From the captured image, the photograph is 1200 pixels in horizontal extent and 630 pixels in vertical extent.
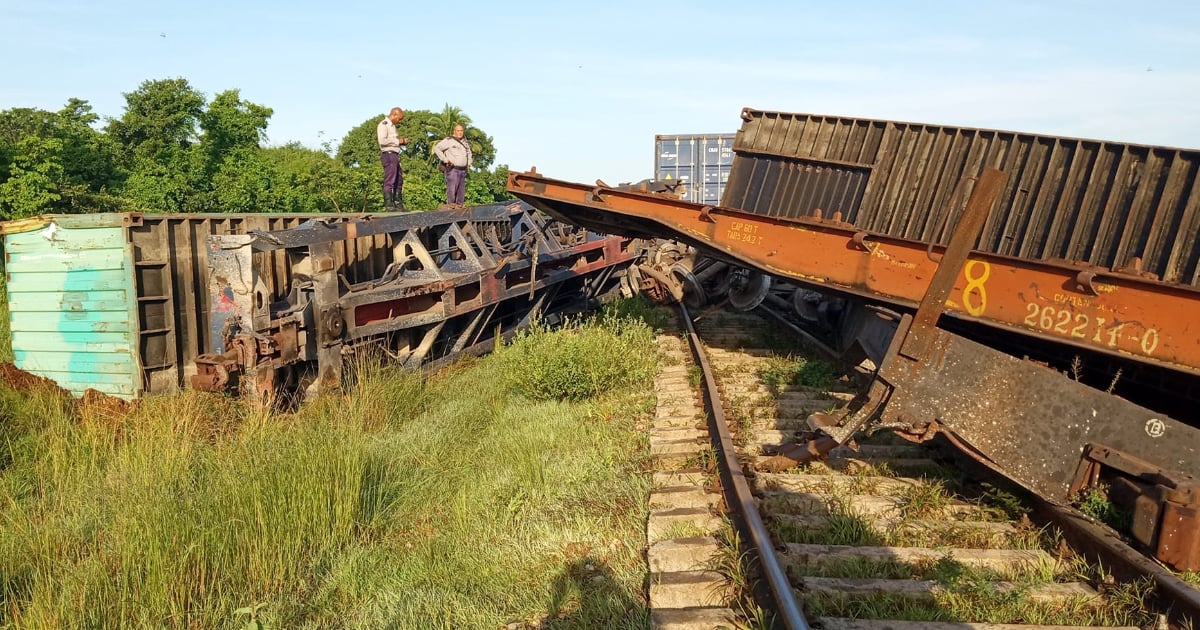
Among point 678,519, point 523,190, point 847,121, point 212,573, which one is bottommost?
point 212,573

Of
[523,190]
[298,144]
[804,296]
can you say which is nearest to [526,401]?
[523,190]

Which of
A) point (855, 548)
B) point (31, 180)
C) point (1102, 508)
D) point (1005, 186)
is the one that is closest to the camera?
point (855, 548)

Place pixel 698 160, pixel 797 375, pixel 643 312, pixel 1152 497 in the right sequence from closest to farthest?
pixel 1152 497 → pixel 797 375 → pixel 643 312 → pixel 698 160

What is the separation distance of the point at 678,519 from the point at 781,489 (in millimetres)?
873

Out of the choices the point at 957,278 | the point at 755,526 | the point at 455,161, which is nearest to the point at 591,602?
the point at 755,526

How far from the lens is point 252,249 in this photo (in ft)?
23.4

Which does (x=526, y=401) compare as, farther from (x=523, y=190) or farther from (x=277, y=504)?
(x=277, y=504)

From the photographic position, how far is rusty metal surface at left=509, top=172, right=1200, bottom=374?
4426mm

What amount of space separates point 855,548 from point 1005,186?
5128 millimetres

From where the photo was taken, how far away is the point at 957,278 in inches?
204

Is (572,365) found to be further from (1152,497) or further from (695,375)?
(1152,497)

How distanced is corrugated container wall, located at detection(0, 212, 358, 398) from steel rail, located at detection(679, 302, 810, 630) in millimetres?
5836

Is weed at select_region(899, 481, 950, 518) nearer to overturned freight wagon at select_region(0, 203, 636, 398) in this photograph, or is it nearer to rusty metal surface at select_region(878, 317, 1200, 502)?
rusty metal surface at select_region(878, 317, 1200, 502)

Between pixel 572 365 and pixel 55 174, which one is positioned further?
pixel 55 174
